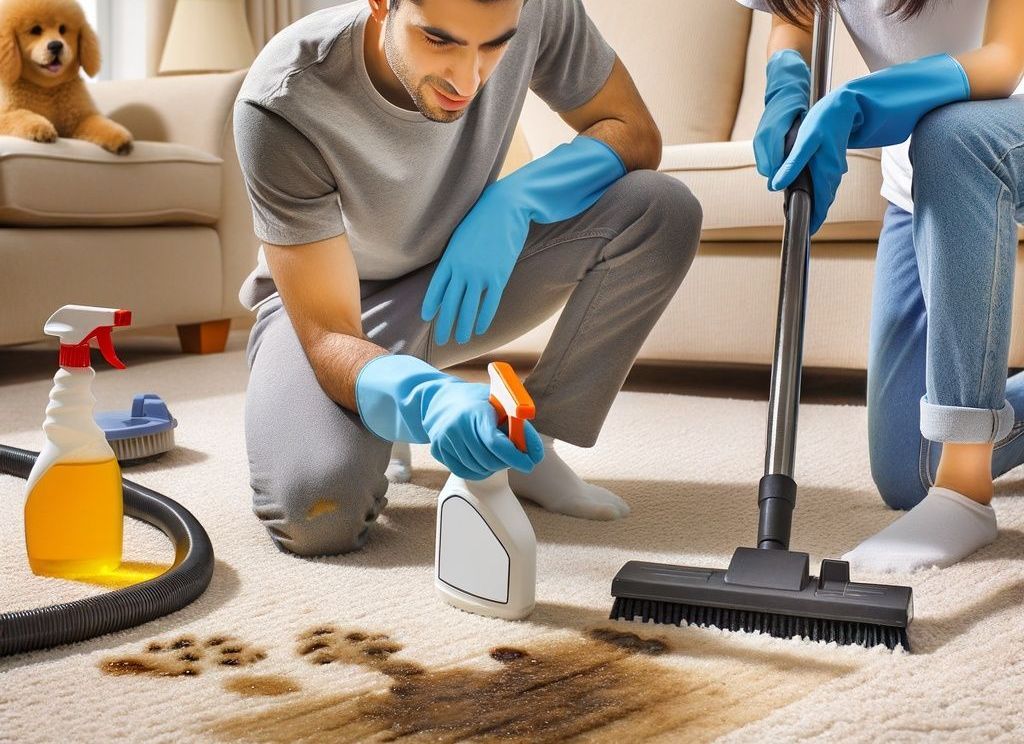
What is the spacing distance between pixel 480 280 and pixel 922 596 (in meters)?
0.57

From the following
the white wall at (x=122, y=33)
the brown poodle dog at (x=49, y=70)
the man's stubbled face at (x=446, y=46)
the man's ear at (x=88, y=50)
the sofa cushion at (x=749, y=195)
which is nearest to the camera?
the man's stubbled face at (x=446, y=46)

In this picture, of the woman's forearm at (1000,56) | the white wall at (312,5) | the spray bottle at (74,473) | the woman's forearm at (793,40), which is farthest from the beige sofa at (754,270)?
the white wall at (312,5)

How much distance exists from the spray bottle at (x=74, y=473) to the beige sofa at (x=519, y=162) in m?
1.38

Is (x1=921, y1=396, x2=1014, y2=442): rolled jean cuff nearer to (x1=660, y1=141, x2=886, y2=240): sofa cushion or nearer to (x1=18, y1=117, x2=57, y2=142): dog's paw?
(x1=660, y1=141, x2=886, y2=240): sofa cushion

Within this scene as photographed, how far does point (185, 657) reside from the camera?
0.88m

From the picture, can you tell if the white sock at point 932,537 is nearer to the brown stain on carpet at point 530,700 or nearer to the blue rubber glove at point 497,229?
the brown stain on carpet at point 530,700

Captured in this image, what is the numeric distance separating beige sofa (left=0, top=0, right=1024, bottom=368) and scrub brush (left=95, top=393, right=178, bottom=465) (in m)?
0.83

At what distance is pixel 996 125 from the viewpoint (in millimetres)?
1108

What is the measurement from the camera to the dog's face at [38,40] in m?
2.66

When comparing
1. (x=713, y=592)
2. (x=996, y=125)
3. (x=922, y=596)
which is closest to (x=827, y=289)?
(x=996, y=125)

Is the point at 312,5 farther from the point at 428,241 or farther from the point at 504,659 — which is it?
the point at 504,659

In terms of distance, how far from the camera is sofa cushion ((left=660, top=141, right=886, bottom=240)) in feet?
6.68

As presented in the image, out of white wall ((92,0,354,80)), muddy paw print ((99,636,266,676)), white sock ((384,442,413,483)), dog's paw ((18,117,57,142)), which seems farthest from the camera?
white wall ((92,0,354,80))

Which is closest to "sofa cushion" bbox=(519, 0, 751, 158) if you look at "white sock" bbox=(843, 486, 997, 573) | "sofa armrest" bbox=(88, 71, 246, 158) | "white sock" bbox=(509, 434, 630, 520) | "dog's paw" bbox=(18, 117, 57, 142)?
"sofa armrest" bbox=(88, 71, 246, 158)
